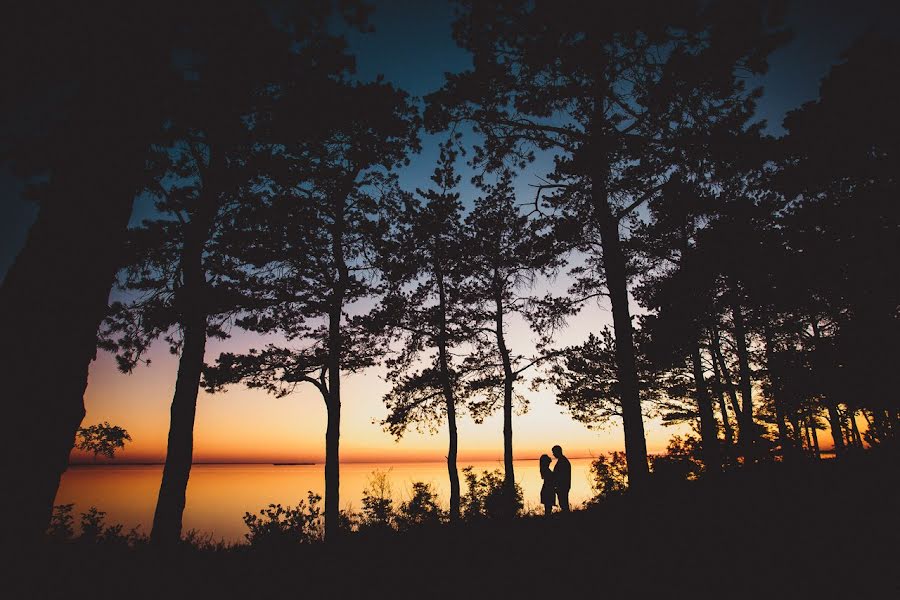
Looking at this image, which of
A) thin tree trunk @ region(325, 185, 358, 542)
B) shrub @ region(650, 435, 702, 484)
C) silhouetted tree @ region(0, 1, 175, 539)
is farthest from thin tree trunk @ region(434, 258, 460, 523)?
silhouetted tree @ region(0, 1, 175, 539)

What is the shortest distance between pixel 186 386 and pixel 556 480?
10.4 m

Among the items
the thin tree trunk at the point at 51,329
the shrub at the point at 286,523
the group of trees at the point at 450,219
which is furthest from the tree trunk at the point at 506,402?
the thin tree trunk at the point at 51,329

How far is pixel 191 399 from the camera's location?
801cm

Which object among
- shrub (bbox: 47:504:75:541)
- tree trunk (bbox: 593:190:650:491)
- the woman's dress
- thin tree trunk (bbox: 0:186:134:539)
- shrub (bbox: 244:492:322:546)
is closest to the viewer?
thin tree trunk (bbox: 0:186:134:539)

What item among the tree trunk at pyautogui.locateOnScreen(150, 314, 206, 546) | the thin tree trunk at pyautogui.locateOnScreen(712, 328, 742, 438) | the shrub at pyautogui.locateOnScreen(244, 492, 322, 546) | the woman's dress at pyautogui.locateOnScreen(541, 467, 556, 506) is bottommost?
the shrub at pyautogui.locateOnScreen(244, 492, 322, 546)

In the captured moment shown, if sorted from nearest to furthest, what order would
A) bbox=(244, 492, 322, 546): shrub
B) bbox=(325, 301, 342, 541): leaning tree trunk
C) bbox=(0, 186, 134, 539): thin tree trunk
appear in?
bbox=(0, 186, 134, 539): thin tree trunk < bbox=(244, 492, 322, 546): shrub < bbox=(325, 301, 342, 541): leaning tree trunk

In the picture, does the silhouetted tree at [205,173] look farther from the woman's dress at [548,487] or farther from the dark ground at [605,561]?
the woman's dress at [548,487]

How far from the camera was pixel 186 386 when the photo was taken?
8008 millimetres

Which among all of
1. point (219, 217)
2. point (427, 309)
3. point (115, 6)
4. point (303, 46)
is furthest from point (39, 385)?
point (427, 309)

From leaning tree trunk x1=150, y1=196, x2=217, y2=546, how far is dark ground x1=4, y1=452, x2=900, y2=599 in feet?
1.85

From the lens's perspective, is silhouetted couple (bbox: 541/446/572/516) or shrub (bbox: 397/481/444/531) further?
shrub (bbox: 397/481/444/531)

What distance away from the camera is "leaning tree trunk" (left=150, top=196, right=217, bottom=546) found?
24.0 ft

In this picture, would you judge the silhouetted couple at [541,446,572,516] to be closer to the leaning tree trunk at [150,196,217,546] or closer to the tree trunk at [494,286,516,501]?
the tree trunk at [494,286,516,501]

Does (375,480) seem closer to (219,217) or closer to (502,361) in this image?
(502,361)
